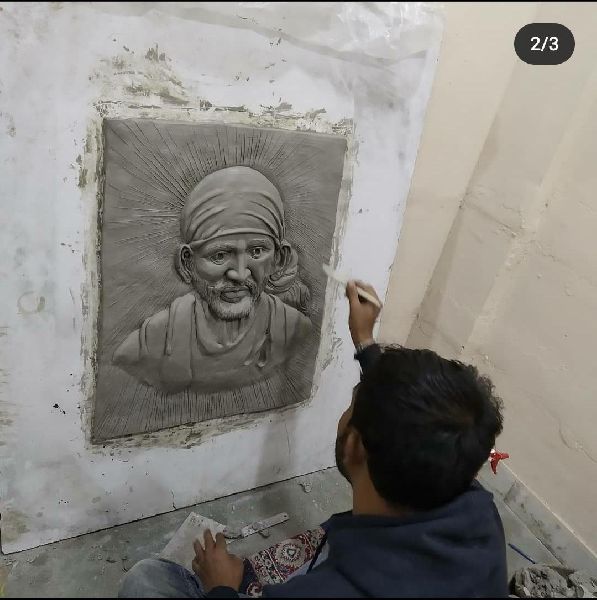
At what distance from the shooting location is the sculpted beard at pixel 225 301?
3.95ft

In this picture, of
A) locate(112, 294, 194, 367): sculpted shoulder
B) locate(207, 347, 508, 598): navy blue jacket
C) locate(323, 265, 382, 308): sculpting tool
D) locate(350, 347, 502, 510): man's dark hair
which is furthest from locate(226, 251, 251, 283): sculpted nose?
locate(207, 347, 508, 598): navy blue jacket

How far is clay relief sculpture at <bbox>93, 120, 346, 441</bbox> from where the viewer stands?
1.07 metres

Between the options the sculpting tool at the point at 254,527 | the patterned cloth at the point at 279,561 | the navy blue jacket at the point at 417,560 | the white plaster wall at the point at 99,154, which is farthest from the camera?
the sculpting tool at the point at 254,527

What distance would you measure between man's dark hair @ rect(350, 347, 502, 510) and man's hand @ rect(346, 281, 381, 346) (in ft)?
1.06

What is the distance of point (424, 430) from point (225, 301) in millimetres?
576

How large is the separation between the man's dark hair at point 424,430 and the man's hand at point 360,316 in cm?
32

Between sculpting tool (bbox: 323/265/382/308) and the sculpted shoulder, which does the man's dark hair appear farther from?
the sculpted shoulder

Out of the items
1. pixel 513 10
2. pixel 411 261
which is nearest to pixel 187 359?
pixel 411 261

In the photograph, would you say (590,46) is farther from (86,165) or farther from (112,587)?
(112,587)

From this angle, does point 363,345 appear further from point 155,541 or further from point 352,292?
point 155,541

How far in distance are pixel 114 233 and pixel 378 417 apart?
0.61m

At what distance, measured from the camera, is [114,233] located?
3.53ft

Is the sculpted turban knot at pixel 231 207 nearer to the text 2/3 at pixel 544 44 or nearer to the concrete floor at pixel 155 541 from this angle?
the text 2/3 at pixel 544 44

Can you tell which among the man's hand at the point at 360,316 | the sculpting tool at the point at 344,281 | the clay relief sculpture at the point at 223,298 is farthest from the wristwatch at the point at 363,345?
the clay relief sculpture at the point at 223,298
